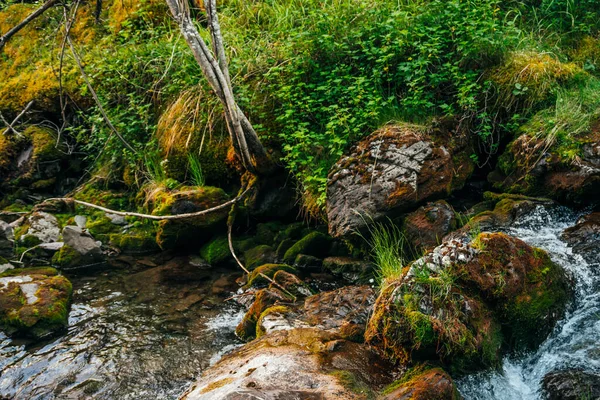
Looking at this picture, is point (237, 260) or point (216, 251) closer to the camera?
point (237, 260)

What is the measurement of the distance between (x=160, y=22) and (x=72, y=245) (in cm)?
420

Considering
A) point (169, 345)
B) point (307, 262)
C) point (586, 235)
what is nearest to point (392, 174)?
point (307, 262)

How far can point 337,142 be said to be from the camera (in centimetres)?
600

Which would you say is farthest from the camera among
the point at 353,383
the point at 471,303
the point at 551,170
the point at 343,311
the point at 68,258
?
the point at 68,258

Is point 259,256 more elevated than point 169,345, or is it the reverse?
point 169,345

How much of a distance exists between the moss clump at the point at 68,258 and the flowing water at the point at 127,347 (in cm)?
83

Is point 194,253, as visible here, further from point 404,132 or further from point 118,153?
point 404,132

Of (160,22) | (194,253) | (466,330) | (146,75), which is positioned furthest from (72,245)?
(466,330)

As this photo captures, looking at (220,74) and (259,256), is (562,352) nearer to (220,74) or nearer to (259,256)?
(259,256)

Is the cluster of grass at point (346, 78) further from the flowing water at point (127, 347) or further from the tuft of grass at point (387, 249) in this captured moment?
the flowing water at point (127, 347)

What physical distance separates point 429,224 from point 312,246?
141cm

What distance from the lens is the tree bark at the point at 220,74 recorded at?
17.7ft

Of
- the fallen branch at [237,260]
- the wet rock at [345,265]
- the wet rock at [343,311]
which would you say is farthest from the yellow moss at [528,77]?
the fallen branch at [237,260]

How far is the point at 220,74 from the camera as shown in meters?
5.61
